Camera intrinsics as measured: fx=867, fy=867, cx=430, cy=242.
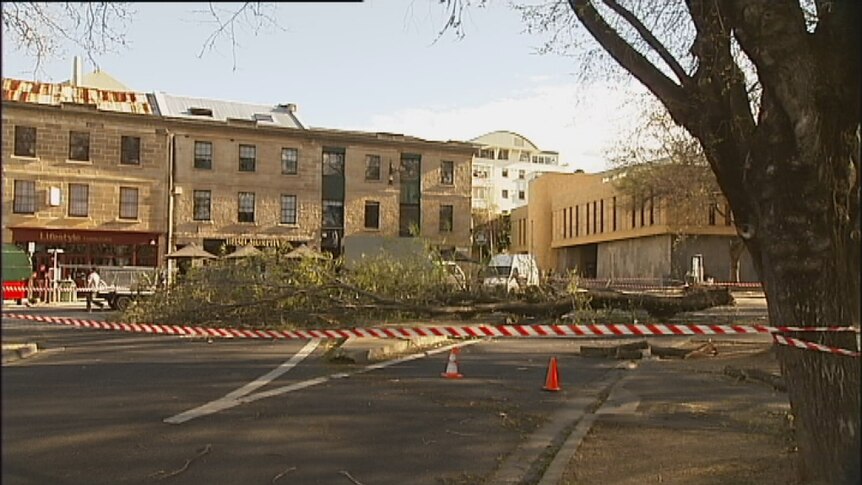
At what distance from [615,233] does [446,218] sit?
20012mm

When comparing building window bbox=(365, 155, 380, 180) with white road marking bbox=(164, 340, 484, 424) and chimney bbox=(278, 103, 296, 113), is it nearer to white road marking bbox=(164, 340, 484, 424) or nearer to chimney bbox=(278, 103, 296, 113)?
chimney bbox=(278, 103, 296, 113)

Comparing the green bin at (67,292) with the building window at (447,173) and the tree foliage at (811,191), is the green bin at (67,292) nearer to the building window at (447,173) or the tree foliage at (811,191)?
the building window at (447,173)

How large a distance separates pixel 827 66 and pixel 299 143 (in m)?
43.2

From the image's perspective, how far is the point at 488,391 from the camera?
12.1 metres

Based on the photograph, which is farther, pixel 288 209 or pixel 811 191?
pixel 288 209

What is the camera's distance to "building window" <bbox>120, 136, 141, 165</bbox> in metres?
42.7

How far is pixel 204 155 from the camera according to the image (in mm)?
44844

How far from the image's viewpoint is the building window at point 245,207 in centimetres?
4572

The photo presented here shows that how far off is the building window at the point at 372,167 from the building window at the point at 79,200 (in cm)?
1506

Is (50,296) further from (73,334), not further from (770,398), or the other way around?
(770,398)

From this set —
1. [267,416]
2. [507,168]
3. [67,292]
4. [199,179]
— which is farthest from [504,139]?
[267,416]

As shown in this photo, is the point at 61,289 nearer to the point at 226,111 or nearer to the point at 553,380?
the point at 226,111

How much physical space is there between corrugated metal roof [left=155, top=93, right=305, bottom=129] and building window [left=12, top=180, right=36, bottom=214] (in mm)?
7875

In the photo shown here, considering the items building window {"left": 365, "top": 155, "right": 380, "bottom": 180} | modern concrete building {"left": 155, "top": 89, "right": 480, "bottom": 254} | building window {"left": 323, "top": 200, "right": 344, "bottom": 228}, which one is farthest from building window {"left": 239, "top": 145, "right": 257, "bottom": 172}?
building window {"left": 365, "top": 155, "right": 380, "bottom": 180}
